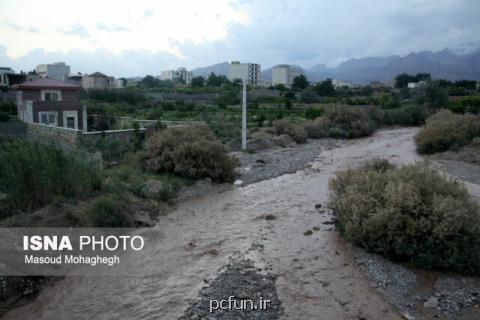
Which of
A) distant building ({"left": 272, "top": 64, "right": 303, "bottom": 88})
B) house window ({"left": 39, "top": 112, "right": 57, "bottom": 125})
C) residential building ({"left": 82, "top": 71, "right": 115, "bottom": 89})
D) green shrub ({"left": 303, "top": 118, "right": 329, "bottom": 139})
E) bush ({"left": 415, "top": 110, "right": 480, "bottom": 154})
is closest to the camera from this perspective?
bush ({"left": 415, "top": 110, "right": 480, "bottom": 154})

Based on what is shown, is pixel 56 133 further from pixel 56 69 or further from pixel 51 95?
pixel 56 69

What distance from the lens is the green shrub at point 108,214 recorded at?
31.9 feet

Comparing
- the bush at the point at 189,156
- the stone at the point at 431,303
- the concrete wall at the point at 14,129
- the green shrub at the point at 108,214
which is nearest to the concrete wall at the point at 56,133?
the concrete wall at the point at 14,129

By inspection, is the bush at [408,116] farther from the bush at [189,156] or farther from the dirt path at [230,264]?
the dirt path at [230,264]

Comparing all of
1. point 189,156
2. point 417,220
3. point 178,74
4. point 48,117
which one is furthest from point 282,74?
point 417,220

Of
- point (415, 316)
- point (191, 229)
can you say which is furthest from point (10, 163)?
point (415, 316)

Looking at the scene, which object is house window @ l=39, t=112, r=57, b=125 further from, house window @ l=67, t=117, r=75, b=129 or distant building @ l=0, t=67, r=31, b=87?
distant building @ l=0, t=67, r=31, b=87

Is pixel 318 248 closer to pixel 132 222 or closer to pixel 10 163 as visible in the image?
pixel 132 222

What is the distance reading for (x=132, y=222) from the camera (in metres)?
10.5

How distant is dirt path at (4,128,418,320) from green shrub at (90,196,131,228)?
1.01m

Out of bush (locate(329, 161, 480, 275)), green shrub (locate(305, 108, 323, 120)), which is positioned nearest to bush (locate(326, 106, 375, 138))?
green shrub (locate(305, 108, 323, 120))

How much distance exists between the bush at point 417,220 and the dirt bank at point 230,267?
77 centimetres

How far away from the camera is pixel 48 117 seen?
83.5 feet

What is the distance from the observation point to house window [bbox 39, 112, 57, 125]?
996 inches
